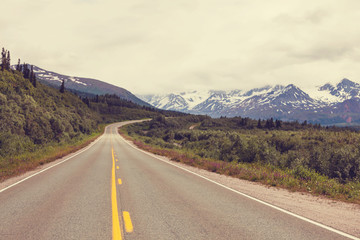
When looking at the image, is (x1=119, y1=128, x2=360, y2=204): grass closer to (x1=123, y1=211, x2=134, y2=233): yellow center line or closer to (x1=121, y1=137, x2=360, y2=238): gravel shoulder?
(x1=121, y1=137, x2=360, y2=238): gravel shoulder

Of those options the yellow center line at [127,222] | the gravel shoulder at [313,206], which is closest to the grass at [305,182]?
the gravel shoulder at [313,206]

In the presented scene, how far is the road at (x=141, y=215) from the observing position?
5234 millimetres

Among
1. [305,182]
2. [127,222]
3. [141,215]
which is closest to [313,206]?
[305,182]

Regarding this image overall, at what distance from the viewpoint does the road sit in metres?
5.23

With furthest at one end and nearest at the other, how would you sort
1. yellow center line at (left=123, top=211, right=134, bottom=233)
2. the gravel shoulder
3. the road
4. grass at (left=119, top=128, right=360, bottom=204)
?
grass at (left=119, top=128, right=360, bottom=204), the gravel shoulder, yellow center line at (left=123, top=211, right=134, bottom=233), the road

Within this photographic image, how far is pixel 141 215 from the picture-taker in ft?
21.0

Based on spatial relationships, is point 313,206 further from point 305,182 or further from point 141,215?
point 141,215

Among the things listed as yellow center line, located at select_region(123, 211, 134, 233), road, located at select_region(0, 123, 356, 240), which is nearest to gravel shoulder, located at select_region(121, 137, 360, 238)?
road, located at select_region(0, 123, 356, 240)

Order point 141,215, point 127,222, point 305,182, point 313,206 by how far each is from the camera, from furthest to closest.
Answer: point 305,182 → point 313,206 → point 141,215 → point 127,222

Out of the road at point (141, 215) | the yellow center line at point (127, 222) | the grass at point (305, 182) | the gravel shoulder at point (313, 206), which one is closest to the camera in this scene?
the road at point (141, 215)

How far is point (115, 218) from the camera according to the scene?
613cm

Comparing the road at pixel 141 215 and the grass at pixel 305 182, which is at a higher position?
the grass at pixel 305 182

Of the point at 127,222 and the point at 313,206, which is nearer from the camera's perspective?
the point at 127,222

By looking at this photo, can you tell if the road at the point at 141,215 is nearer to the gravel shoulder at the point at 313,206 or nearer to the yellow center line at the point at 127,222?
the yellow center line at the point at 127,222
